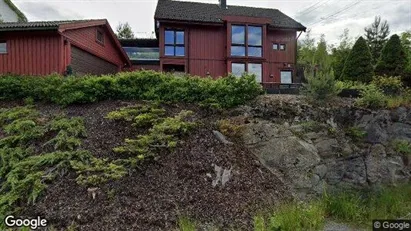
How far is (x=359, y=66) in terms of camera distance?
1288 centimetres

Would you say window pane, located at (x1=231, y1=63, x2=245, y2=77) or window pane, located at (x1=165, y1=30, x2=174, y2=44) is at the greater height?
window pane, located at (x1=165, y1=30, x2=174, y2=44)

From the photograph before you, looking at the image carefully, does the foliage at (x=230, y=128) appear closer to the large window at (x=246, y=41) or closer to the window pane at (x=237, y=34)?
the large window at (x=246, y=41)

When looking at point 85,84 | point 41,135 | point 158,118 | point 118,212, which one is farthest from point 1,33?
point 118,212

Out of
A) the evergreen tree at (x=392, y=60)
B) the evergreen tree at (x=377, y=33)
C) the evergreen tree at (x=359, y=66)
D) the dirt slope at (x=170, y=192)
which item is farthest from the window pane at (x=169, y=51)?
the evergreen tree at (x=377, y=33)

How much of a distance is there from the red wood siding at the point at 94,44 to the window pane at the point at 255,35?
8.51 meters

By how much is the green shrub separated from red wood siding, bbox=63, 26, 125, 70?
9975mm

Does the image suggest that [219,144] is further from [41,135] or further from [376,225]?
[41,135]

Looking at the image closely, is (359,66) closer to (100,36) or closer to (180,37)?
(180,37)

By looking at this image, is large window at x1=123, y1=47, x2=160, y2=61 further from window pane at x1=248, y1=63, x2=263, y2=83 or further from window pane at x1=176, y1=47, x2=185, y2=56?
window pane at x1=248, y1=63, x2=263, y2=83

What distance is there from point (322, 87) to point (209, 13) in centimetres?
1166

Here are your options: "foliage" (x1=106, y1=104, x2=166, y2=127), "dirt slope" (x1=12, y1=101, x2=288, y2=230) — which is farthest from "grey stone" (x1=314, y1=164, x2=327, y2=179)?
"foliage" (x1=106, y1=104, x2=166, y2=127)

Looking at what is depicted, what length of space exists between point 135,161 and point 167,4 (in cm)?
1495

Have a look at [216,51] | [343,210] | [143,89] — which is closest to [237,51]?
[216,51]

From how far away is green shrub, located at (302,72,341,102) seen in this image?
8188 mm
